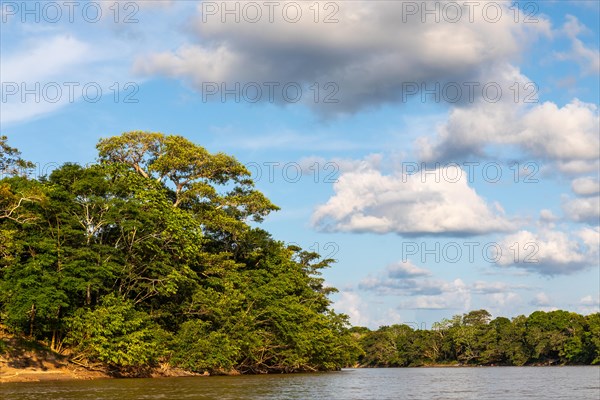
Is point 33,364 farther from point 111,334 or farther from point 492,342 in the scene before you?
point 492,342

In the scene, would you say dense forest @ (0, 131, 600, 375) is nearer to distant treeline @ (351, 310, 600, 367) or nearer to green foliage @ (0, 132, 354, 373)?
green foliage @ (0, 132, 354, 373)

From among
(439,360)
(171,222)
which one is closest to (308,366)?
(171,222)

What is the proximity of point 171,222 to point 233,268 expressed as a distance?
1414cm

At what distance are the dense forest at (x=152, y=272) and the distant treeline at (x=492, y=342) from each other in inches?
1865

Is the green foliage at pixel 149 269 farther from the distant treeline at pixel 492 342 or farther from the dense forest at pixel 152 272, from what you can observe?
the distant treeline at pixel 492 342

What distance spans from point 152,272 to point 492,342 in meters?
111

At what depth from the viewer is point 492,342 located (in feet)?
484

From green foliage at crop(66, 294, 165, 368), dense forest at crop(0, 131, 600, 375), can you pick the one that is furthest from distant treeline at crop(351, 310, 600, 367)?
green foliage at crop(66, 294, 165, 368)

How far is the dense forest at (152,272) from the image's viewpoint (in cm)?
4684

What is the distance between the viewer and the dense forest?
4684 centimetres

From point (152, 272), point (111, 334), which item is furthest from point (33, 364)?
point (152, 272)

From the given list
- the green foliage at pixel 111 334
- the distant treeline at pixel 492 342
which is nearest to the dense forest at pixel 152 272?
the green foliage at pixel 111 334

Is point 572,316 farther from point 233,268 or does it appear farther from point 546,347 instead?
A: point 233,268

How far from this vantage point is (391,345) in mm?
169750
